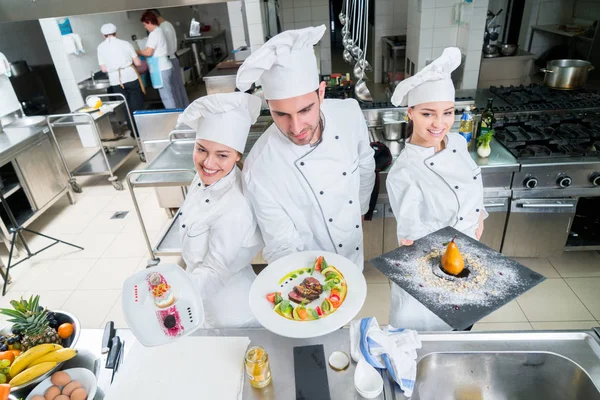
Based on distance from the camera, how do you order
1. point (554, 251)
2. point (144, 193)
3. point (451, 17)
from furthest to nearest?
point (144, 193), point (451, 17), point (554, 251)

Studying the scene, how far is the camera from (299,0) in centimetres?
666

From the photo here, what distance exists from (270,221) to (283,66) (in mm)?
575

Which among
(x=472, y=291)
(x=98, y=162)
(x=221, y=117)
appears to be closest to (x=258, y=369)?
(x=472, y=291)

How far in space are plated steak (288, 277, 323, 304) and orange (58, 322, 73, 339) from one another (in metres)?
0.81

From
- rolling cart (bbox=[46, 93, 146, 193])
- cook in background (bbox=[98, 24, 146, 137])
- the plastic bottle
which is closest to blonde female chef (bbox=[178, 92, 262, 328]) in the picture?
the plastic bottle

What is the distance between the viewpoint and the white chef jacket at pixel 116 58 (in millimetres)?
5176

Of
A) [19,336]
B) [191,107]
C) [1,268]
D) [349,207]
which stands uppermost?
[191,107]

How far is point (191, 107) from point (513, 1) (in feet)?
22.7

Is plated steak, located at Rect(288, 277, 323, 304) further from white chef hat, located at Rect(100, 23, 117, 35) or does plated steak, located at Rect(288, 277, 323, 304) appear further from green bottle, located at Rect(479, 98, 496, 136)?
white chef hat, located at Rect(100, 23, 117, 35)

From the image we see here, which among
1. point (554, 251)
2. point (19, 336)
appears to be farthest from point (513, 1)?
point (19, 336)

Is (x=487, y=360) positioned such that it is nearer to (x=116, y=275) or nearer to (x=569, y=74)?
(x=116, y=275)

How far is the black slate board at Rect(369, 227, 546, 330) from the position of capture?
1.06 meters

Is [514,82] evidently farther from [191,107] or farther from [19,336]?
[19,336]

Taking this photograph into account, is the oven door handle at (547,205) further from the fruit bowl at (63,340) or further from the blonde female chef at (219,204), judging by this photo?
the fruit bowl at (63,340)
